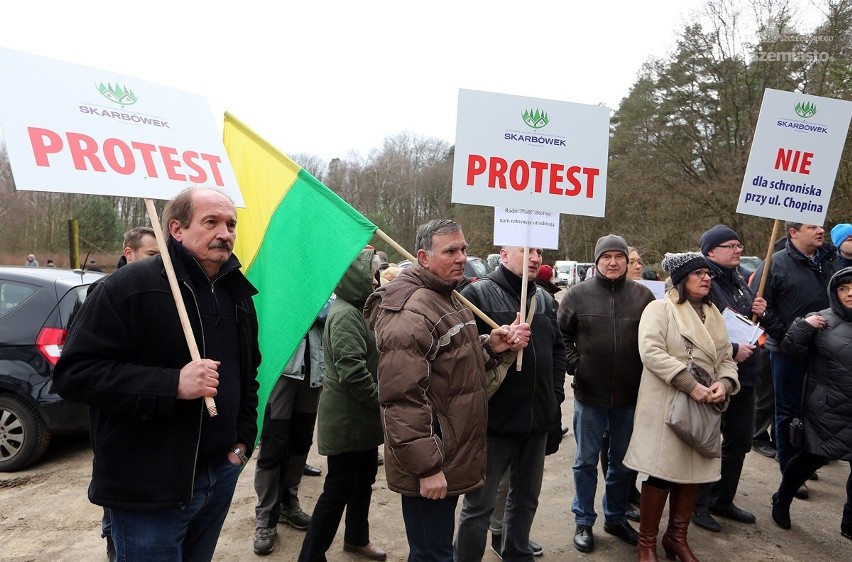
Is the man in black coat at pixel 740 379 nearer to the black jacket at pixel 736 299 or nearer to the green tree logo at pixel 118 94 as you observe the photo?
the black jacket at pixel 736 299

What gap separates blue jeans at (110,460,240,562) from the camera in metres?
2.13

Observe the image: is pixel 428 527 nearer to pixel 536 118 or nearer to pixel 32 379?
pixel 536 118

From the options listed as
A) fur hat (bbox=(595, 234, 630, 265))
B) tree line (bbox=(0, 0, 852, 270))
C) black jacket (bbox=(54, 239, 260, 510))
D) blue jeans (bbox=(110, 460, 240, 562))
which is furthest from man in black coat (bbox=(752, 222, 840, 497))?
tree line (bbox=(0, 0, 852, 270))

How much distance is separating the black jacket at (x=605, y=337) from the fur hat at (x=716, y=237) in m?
0.65

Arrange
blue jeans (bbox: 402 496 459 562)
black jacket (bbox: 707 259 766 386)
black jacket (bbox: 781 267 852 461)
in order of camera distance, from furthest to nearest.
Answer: black jacket (bbox: 707 259 766 386), black jacket (bbox: 781 267 852 461), blue jeans (bbox: 402 496 459 562)

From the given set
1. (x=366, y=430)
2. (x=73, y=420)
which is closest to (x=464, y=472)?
(x=366, y=430)

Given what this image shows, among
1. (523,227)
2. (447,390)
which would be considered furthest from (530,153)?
(447,390)

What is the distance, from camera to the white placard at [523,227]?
141 inches

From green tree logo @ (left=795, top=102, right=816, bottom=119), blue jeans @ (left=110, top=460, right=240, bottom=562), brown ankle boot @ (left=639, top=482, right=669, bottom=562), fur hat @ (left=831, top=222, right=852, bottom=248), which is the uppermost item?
green tree logo @ (left=795, top=102, right=816, bottom=119)

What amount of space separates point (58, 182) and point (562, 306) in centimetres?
316

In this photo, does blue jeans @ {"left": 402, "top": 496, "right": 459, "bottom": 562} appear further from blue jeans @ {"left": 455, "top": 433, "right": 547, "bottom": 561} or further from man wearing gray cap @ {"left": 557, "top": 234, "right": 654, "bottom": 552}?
man wearing gray cap @ {"left": 557, "top": 234, "right": 654, "bottom": 552}

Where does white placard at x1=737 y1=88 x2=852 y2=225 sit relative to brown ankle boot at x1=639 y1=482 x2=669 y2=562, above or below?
above

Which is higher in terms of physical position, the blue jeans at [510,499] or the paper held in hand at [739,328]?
the paper held in hand at [739,328]

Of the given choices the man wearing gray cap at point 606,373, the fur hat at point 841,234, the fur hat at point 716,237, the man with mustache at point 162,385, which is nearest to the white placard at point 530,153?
the man wearing gray cap at point 606,373
